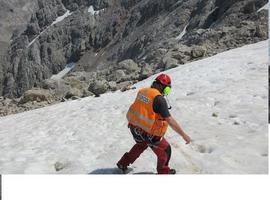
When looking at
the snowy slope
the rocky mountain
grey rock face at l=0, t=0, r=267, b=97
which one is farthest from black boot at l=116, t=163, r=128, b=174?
grey rock face at l=0, t=0, r=267, b=97

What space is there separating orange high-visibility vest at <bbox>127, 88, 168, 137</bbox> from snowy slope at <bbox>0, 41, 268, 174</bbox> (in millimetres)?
1158

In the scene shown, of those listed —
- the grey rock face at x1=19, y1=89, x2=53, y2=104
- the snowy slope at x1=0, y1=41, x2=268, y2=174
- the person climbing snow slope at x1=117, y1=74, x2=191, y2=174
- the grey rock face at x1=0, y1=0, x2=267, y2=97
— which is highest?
the person climbing snow slope at x1=117, y1=74, x2=191, y2=174

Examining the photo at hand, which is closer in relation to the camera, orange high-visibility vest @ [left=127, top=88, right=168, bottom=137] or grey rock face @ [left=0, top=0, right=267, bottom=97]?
orange high-visibility vest @ [left=127, top=88, right=168, bottom=137]

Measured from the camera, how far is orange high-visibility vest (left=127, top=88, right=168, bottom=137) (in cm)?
978

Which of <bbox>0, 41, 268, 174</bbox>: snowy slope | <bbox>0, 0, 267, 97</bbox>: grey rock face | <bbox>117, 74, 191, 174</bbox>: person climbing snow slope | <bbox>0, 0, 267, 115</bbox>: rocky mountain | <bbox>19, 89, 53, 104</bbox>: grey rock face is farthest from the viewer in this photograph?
<bbox>0, 0, 267, 97</bbox>: grey rock face

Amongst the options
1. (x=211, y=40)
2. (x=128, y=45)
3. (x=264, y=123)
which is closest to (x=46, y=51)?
(x=128, y=45)

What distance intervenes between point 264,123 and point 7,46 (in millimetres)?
131771

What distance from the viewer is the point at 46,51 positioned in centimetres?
12131

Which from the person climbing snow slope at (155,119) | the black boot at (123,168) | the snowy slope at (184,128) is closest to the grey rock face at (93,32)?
the snowy slope at (184,128)

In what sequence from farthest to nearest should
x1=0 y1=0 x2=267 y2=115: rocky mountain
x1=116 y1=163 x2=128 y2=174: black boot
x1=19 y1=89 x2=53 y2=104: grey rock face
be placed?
x1=0 y1=0 x2=267 y2=115: rocky mountain, x1=19 y1=89 x2=53 y2=104: grey rock face, x1=116 y1=163 x2=128 y2=174: black boot

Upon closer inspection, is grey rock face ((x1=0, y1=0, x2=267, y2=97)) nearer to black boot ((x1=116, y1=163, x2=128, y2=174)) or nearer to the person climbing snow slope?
black boot ((x1=116, y1=163, x2=128, y2=174))

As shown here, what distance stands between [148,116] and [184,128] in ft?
12.5

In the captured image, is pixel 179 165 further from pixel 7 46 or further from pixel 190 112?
pixel 7 46

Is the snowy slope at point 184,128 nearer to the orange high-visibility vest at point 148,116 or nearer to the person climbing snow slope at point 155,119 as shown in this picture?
the person climbing snow slope at point 155,119
